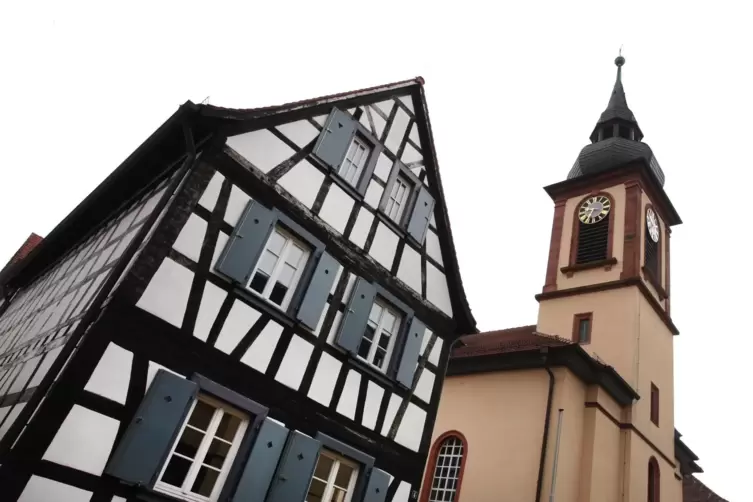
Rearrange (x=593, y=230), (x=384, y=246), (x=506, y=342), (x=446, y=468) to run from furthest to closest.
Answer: (x=593, y=230), (x=506, y=342), (x=446, y=468), (x=384, y=246)

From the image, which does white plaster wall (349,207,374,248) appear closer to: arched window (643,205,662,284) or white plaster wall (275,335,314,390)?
white plaster wall (275,335,314,390)

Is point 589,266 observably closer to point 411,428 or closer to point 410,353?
point 410,353

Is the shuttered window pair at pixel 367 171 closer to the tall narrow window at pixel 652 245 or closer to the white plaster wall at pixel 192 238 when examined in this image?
the white plaster wall at pixel 192 238

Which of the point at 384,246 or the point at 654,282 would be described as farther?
the point at 654,282

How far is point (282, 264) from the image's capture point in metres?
9.57

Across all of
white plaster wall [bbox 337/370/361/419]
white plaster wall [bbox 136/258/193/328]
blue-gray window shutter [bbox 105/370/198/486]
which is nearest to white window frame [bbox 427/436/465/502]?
white plaster wall [bbox 337/370/361/419]

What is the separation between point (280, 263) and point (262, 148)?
1826mm

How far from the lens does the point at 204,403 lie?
8.19 m

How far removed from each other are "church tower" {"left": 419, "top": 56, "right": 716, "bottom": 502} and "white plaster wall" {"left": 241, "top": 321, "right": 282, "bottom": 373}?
9.64 m

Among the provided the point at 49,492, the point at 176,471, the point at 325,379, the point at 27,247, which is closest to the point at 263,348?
the point at 325,379

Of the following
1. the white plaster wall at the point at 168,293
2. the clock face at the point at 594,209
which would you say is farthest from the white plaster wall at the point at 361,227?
the clock face at the point at 594,209

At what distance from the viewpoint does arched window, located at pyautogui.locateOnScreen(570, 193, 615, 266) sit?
2336cm

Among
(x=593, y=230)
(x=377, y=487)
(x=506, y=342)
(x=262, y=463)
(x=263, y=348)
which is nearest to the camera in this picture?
(x=262, y=463)

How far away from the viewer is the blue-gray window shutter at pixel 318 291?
31.1 feet
